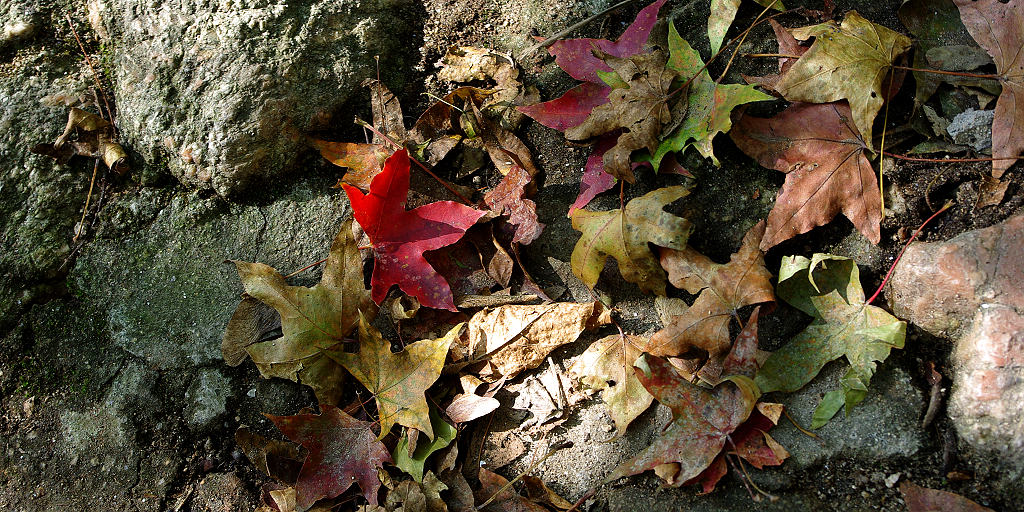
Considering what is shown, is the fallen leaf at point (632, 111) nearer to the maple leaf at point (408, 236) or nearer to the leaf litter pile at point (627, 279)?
the leaf litter pile at point (627, 279)

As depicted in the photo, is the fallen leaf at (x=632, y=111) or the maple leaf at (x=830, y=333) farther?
the fallen leaf at (x=632, y=111)

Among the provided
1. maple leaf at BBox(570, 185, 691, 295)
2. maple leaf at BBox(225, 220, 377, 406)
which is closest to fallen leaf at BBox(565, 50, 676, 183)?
maple leaf at BBox(570, 185, 691, 295)

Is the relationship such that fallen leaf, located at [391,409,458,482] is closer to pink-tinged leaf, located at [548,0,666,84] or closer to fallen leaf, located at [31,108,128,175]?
pink-tinged leaf, located at [548,0,666,84]

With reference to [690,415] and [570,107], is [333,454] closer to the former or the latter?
[690,415]

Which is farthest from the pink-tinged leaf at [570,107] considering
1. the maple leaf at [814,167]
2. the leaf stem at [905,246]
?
the leaf stem at [905,246]

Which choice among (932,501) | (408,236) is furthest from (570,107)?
(932,501)

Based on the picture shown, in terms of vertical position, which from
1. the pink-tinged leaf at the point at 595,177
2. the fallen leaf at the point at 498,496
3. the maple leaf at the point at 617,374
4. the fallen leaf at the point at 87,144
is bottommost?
the fallen leaf at the point at 498,496
